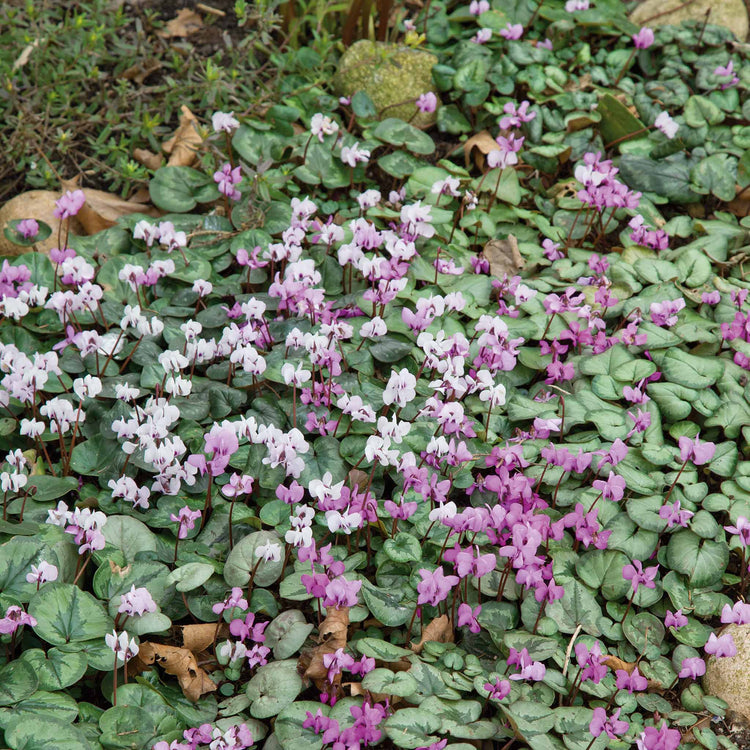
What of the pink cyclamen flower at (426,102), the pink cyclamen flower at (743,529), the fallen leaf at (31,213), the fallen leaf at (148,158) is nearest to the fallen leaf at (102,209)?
the fallen leaf at (31,213)

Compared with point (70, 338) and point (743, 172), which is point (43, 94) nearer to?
point (70, 338)

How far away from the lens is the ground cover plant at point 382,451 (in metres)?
1.97

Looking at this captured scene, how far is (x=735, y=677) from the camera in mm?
2105

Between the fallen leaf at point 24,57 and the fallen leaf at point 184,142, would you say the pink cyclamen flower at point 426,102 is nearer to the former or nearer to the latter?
the fallen leaf at point 184,142

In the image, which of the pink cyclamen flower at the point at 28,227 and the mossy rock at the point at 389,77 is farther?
the mossy rock at the point at 389,77

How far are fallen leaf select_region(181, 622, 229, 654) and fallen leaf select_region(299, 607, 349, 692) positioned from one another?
9.3 inches

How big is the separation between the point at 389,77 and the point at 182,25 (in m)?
1.10

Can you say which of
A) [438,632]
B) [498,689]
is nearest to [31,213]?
[438,632]

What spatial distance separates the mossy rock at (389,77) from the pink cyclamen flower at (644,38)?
92 centimetres

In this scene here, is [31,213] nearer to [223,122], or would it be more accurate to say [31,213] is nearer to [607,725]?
[223,122]

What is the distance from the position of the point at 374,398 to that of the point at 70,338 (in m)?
0.96

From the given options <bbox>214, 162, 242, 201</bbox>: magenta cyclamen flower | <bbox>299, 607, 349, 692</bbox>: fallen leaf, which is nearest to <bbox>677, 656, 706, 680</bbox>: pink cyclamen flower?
<bbox>299, 607, 349, 692</bbox>: fallen leaf

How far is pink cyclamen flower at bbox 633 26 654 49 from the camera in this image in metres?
3.86

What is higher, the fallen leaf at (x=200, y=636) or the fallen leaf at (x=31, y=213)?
the fallen leaf at (x=31, y=213)
